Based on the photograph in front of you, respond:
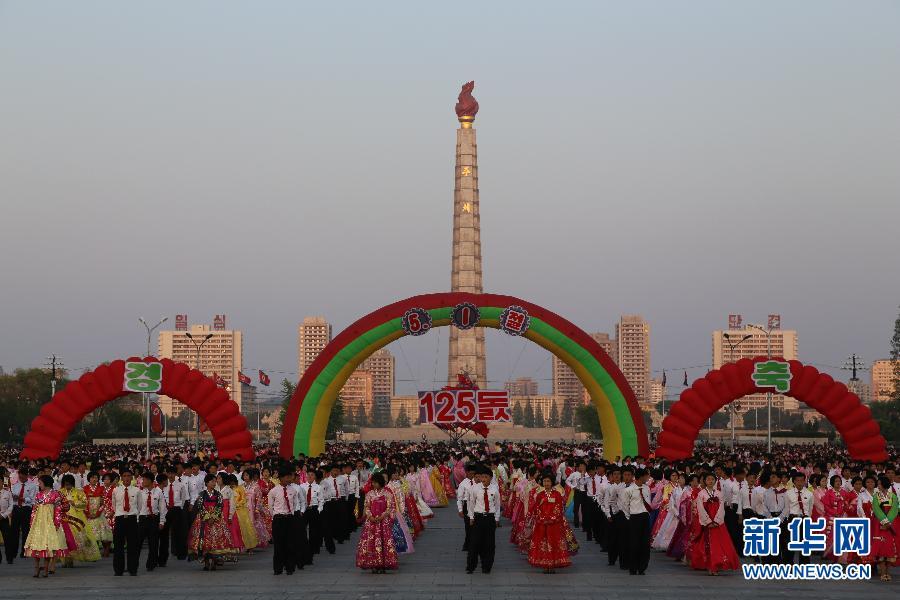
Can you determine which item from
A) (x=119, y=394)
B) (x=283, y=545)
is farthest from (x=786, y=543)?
(x=119, y=394)

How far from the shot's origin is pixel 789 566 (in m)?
18.6

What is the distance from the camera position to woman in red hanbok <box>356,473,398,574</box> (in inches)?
725

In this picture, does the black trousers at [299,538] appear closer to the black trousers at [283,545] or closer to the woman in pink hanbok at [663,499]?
the black trousers at [283,545]

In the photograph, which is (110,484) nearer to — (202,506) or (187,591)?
(202,506)

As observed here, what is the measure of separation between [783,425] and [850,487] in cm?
16552

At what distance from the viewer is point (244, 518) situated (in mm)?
21719

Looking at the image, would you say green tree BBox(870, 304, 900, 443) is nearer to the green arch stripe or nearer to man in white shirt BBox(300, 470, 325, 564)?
the green arch stripe

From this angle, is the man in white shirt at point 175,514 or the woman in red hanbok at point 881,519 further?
the man in white shirt at point 175,514

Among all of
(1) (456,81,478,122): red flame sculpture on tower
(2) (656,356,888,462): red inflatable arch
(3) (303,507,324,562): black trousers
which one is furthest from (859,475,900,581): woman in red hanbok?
(1) (456,81,478,122): red flame sculpture on tower

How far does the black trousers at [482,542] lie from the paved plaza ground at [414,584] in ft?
0.74

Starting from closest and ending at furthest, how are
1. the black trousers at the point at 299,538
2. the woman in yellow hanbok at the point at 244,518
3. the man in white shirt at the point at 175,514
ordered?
the black trousers at the point at 299,538 < the man in white shirt at the point at 175,514 < the woman in yellow hanbok at the point at 244,518

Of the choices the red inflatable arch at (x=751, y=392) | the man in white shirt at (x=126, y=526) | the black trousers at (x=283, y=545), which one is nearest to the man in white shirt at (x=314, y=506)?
the black trousers at (x=283, y=545)

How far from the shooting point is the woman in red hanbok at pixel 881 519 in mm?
17781

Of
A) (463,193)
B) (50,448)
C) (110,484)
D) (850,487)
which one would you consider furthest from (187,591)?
(463,193)
